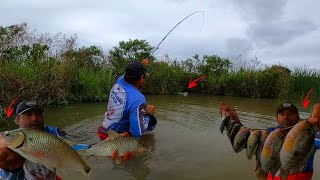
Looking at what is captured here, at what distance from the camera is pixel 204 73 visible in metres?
21.0

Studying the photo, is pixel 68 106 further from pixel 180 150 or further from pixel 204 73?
pixel 204 73

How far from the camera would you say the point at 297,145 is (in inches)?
114

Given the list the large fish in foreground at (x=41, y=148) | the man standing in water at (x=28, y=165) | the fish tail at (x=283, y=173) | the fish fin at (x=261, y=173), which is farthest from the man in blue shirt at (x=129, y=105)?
the fish tail at (x=283, y=173)

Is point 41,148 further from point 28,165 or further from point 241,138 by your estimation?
point 241,138

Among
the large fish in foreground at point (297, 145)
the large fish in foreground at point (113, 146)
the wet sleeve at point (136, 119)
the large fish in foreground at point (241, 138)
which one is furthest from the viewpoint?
the wet sleeve at point (136, 119)

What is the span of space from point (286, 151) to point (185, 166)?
3.13m

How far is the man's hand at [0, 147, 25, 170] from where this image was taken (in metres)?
3.12

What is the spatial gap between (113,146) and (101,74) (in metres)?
10.9

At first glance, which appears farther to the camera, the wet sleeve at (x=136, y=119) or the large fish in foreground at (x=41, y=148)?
the wet sleeve at (x=136, y=119)

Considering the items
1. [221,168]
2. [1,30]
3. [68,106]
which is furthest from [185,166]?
[1,30]

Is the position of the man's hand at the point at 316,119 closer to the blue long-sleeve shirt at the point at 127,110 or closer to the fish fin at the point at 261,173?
the fish fin at the point at 261,173

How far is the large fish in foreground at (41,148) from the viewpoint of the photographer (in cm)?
300

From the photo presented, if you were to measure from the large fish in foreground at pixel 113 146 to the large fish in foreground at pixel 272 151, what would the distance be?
5.07 ft

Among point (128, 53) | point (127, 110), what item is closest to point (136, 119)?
point (127, 110)
